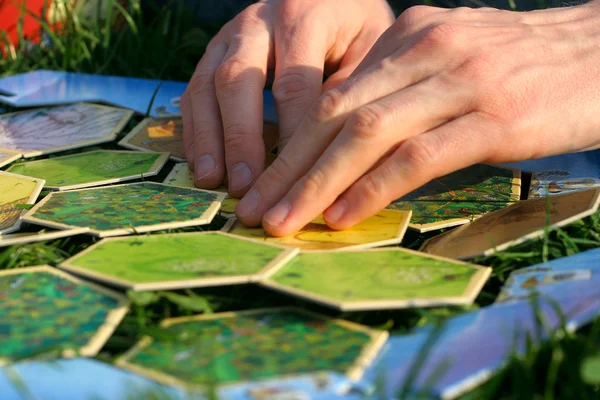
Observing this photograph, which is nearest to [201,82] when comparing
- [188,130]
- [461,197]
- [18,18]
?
[188,130]

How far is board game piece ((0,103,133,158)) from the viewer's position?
211 cm

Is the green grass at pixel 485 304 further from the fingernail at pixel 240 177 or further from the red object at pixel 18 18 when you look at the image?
the red object at pixel 18 18

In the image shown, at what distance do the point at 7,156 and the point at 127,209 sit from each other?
2.06ft

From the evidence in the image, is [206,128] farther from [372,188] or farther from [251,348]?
[251,348]

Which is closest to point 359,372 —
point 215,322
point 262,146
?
point 215,322

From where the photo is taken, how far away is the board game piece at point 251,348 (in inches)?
38.5

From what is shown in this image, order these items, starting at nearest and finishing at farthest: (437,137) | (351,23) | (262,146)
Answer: (437,137) → (262,146) → (351,23)

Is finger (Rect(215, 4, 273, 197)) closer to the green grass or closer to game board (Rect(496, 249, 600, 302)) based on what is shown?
the green grass

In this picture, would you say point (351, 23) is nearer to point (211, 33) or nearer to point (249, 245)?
point (249, 245)

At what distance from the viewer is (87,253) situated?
1.31 m

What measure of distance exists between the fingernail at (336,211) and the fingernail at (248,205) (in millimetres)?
152

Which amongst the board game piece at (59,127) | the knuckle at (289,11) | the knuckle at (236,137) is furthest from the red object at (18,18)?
the knuckle at (236,137)

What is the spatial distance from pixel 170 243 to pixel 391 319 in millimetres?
451

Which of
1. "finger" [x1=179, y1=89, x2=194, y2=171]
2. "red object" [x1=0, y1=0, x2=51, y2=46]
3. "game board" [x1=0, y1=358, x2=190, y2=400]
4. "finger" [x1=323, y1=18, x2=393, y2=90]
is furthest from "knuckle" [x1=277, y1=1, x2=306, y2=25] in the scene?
"red object" [x1=0, y1=0, x2=51, y2=46]
